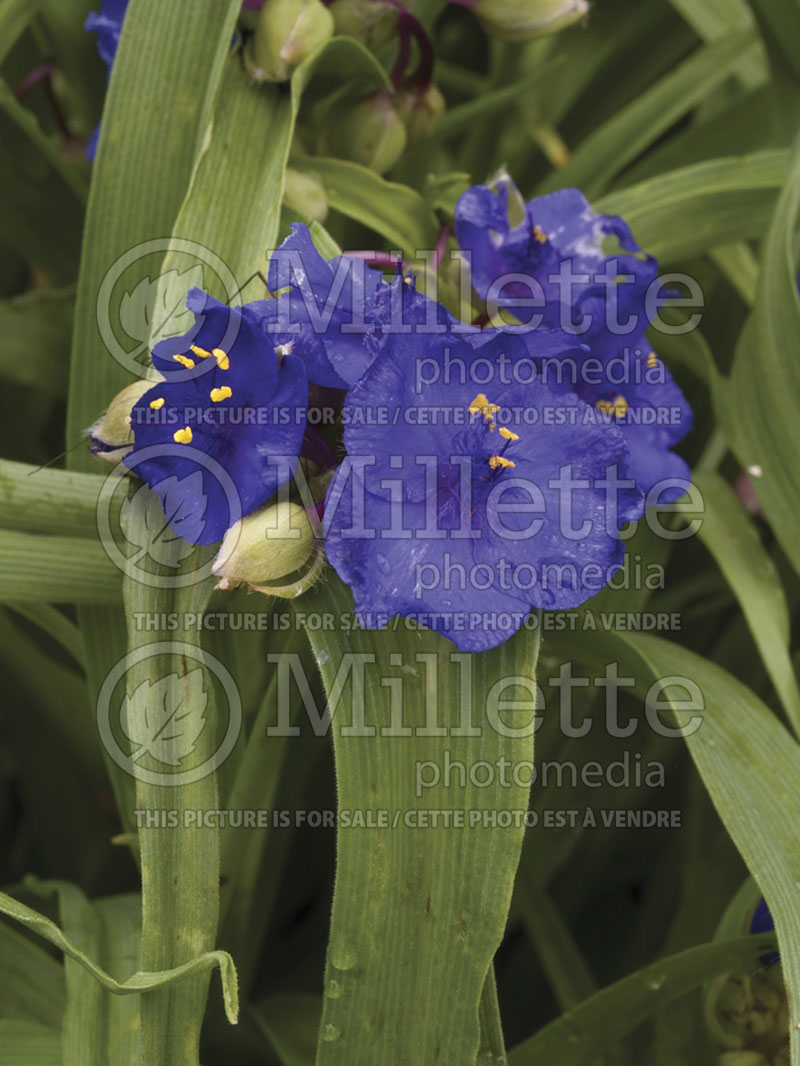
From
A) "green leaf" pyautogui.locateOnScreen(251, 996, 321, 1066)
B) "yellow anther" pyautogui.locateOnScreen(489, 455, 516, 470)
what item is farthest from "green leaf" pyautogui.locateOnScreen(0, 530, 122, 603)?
"green leaf" pyautogui.locateOnScreen(251, 996, 321, 1066)

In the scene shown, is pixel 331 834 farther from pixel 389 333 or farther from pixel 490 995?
pixel 389 333

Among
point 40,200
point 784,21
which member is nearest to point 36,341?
point 40,200

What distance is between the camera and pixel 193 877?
0.45 m

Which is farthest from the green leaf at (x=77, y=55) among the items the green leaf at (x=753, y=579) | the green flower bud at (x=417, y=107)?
the green leaf at (x=753, y=579)

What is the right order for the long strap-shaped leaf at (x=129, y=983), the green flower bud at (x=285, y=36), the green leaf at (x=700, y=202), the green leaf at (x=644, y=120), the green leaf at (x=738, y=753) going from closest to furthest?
the long strap-shaped leaf at (x=129, y=983) → the green leaf at (x=738, y=753) → the green flower bud at (x=285, y=36) → the green leaf at (x=700, y=202) → the green leaf at (x=644, y=120)

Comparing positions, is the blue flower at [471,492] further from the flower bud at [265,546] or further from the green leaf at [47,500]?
the green leaf at [47,500]

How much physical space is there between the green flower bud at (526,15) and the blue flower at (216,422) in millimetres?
444

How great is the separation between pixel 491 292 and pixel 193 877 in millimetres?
376

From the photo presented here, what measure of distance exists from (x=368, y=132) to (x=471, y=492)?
0.38m

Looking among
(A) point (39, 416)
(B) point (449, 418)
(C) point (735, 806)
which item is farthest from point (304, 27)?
(C) point (735, 806)

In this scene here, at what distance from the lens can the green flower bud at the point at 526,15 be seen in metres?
0.74

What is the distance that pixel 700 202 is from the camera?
735 millimetres

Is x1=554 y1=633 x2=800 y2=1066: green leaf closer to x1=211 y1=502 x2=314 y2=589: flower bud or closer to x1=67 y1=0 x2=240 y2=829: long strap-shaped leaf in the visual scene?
x1=211 y1=502 x2=314 y2=589: flower bud

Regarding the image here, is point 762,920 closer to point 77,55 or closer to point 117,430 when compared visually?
point 117,430
